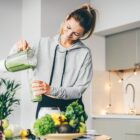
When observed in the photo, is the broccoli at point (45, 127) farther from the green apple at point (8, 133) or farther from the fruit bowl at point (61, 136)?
the green apple at point (8, 133)

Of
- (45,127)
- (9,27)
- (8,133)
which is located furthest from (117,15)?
(45,127)

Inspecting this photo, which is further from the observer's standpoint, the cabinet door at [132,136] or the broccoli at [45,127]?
the cabinet door at [132,136]

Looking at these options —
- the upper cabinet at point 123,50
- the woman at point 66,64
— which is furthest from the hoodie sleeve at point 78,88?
the upper cabinet at point 123,50

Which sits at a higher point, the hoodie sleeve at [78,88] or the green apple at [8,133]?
the hoodie sleeve at [78,88]

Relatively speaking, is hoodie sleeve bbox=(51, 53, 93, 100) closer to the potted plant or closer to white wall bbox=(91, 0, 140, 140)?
the potted plant

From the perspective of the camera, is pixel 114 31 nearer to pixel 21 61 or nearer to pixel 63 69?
pixel 63 69

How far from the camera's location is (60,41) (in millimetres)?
2727

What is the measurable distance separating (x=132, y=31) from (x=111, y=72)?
67cm

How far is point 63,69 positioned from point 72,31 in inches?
11.6

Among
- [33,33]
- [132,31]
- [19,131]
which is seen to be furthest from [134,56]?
[19,131]

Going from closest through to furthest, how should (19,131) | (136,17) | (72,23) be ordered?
(19,131), (72,23), (136,17)

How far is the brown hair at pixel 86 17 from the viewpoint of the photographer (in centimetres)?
272

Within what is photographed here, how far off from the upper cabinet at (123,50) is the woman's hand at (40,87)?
1993 mm

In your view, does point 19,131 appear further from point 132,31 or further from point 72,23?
point 132,31
